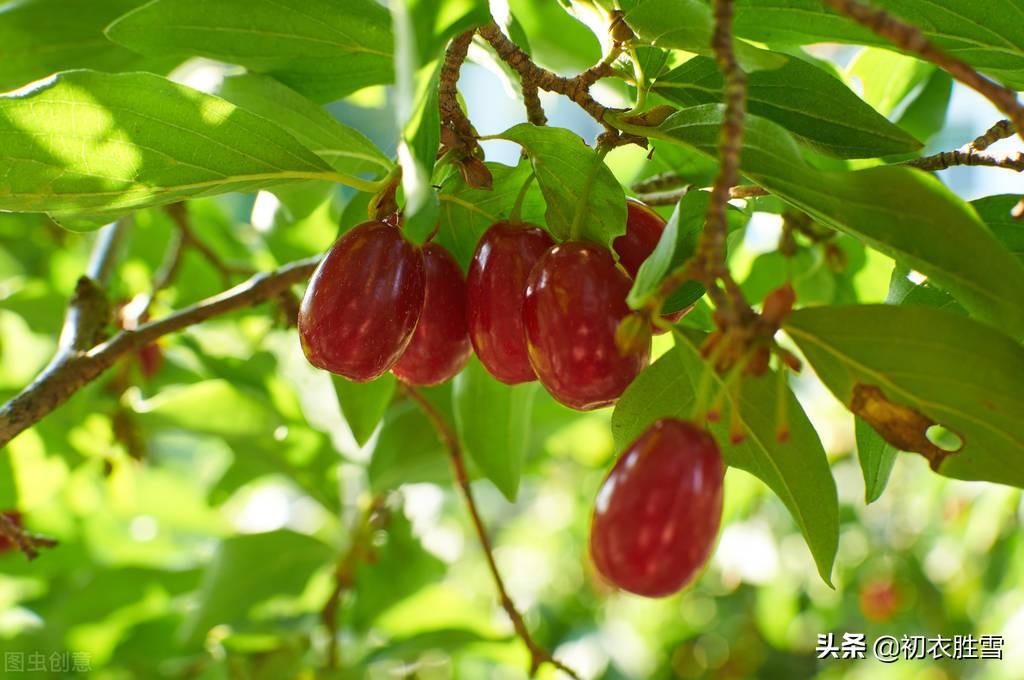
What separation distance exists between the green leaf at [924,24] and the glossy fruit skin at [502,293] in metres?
0.33

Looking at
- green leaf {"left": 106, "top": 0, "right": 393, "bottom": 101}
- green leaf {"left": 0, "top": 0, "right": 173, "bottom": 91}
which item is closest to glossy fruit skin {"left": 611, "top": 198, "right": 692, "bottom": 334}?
green leaf {"left": 106, "top": 0, "right": 393, "bottom": 101}

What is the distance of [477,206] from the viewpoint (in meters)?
1.04

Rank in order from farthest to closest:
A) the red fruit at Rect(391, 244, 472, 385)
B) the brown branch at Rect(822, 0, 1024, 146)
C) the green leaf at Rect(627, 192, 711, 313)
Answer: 1. the red fruit at Rect(391, 244, 472, 385)
2. the green leaf at Rect(627, 192, 711, 313)
3. the brown branch at Rect(822, 0, 1024, 146)

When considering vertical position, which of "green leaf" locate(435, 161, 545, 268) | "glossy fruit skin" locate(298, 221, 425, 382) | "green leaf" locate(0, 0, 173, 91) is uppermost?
"green leaf" locate(0, 0, 173, 91)

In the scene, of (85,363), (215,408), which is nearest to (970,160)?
(85,363)

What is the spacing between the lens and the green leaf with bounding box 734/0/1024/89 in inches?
38.9

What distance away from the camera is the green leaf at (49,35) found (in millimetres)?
1376

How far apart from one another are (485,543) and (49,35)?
96 cm

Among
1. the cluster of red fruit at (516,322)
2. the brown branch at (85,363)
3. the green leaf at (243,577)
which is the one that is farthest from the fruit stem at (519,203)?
the green leaf at (243,577)

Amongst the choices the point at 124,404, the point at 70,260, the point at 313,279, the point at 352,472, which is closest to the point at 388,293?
the point at 313,279

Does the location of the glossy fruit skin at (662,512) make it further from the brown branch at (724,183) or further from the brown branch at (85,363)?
the brown branch at (85,363)

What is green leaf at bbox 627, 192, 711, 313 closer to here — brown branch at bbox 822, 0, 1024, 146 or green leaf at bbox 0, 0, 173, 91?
brown branch at bbox 822, 0, 1024, 146

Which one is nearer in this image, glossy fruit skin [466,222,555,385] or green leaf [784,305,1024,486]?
green leaf [784,305,1024,486]

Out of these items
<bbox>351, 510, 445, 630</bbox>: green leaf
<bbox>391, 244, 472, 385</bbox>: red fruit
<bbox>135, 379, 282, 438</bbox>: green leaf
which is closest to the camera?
<bbox>391, 244, 472, 385</bbox>: red fruit
